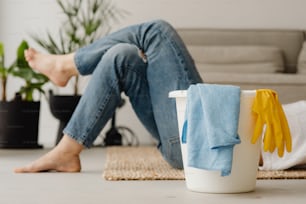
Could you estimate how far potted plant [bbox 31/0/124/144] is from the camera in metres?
4.04

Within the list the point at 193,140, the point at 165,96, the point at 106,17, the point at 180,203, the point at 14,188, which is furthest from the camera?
the point at 106,17

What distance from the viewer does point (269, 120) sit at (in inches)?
70.4

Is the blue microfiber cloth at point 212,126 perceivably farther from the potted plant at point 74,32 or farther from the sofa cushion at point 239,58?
the sofa cushion at point 239,58

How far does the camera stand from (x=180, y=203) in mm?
1677

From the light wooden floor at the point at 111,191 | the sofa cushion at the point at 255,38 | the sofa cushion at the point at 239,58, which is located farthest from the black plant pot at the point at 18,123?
the light wooden floor at the point at 111,191

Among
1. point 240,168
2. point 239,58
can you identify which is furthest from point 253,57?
point 240,168

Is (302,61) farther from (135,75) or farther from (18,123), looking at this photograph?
(135,75)

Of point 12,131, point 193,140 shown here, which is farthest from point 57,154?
point 12,131

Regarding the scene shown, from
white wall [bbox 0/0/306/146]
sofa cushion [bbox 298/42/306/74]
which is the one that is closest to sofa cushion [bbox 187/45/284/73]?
sofa cushion [bbox 298/42/306/74]

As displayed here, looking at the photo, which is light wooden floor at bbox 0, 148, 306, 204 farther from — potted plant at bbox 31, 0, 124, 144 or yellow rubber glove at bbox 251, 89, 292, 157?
potted plant at bbox 31, 0, 124, 144

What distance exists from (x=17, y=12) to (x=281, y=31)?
74.4 inches

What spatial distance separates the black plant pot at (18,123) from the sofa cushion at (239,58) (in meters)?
1.15

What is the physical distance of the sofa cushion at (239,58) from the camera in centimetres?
440

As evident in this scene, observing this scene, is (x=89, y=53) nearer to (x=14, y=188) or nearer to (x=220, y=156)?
(x=14, y=188)
